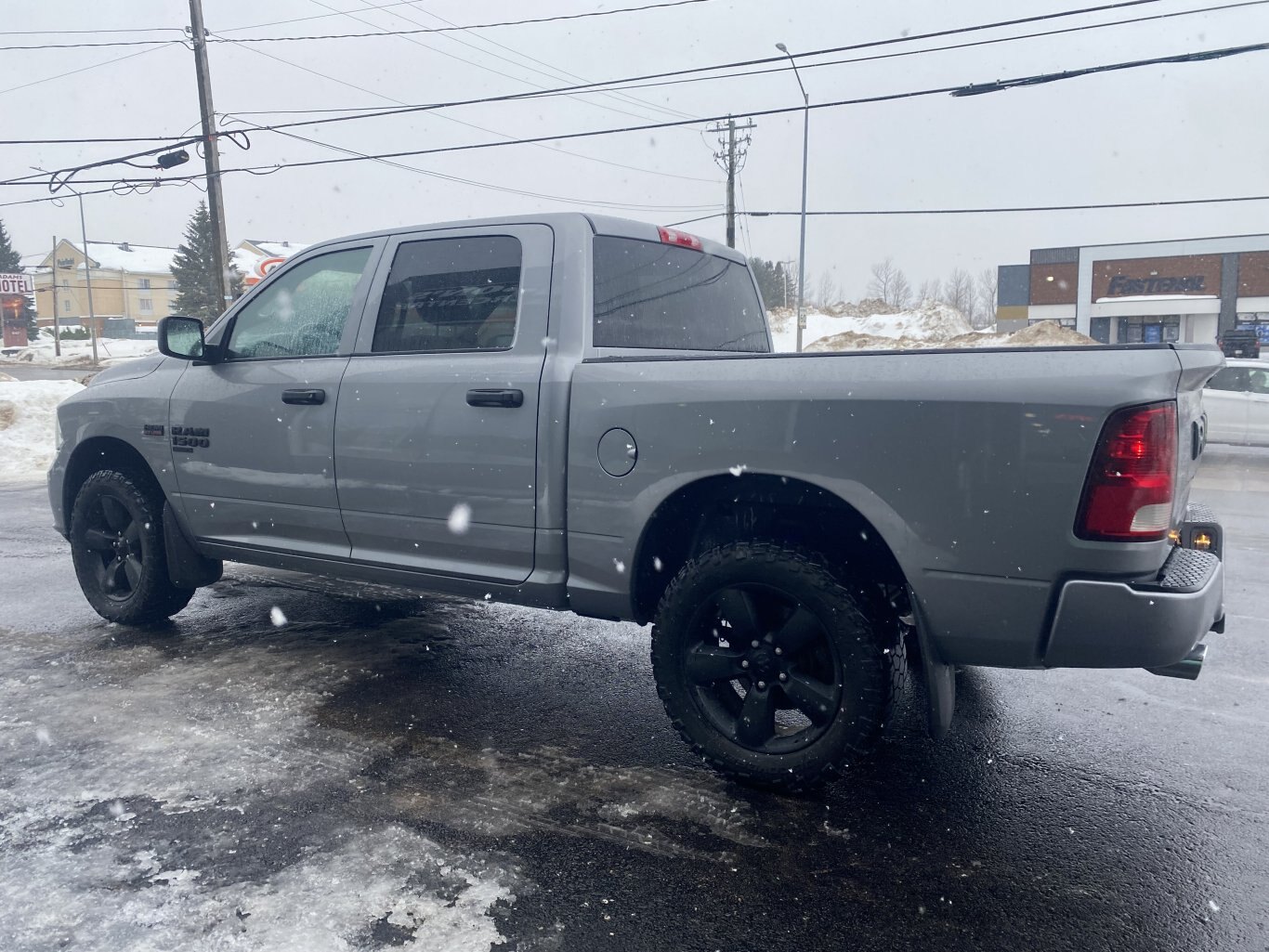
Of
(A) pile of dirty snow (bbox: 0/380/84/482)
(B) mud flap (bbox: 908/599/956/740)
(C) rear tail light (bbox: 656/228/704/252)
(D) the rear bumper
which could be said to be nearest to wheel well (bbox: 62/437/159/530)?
(C) rear tail light (bbox: 656/228/704/252)

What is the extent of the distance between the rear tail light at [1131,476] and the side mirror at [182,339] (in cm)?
382

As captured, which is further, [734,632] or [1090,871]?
[734,632]

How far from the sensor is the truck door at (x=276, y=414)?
164 inches

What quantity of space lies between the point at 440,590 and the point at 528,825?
126cm

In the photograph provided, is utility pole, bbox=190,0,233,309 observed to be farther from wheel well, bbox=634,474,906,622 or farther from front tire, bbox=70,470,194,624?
wheel well, bbox=634,474,906,622

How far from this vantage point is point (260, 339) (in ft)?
14.9

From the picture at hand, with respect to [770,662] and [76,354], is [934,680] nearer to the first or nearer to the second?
[770,662]

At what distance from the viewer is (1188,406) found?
112 inches

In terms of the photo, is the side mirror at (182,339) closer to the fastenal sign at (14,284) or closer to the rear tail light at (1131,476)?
the rear tail light at (1131,476)

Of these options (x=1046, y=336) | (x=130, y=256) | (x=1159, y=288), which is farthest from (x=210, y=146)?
(x=130, y=256)

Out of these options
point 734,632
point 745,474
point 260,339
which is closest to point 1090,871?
point 734,632

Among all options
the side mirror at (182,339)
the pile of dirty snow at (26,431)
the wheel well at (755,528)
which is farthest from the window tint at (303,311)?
the pile of dirty snow at (26,431)

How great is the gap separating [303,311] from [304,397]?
51cm

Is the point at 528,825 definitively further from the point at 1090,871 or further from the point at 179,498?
the point at 179,498
